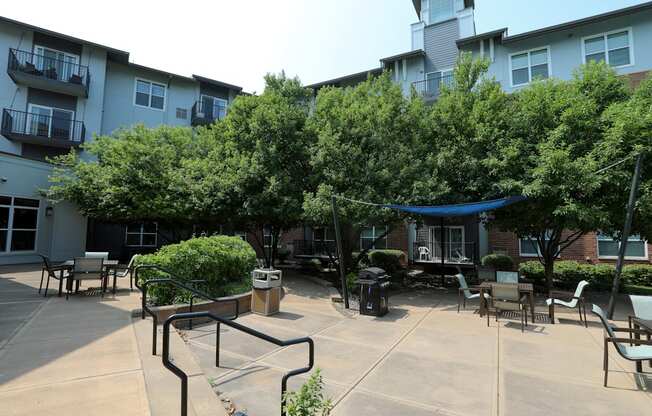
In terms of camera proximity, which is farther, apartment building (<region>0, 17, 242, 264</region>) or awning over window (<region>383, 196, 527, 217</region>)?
apartment building (<region>0, 17, 242, 264</region>)

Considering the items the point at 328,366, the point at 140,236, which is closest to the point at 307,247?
the point at 140,236

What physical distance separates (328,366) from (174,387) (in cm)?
213

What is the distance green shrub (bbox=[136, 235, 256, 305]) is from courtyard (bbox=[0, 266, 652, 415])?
33.2 inches

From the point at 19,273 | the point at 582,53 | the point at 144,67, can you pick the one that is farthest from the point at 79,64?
the point at 582,53

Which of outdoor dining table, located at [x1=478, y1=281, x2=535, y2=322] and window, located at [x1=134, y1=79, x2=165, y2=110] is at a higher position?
window, located at [x1=134, y1=79, x2=165, y2=110]

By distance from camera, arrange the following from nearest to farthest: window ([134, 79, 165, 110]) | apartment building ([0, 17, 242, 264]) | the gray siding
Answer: apartment building ([0, 17, 242, 264])
the gray siding
window ([134, 79, 165, 110])

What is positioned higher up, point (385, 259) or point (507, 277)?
point (507, 277)

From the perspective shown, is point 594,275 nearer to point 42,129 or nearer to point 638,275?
point 638,275

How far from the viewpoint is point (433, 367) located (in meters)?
4.78

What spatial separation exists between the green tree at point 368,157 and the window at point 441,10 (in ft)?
35.3

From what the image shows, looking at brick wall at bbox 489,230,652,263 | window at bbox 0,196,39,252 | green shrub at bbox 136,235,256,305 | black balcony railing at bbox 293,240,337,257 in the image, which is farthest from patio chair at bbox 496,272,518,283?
window at bbox 0,196,39,252

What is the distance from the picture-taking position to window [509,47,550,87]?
1661 cm

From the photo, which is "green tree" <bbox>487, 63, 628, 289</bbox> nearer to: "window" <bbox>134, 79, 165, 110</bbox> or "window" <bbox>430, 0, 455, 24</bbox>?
"window" <bbox>430, 0, 455, 24</bbox>

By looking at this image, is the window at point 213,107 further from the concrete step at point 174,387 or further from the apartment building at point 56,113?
the concrete step at point 174,387
